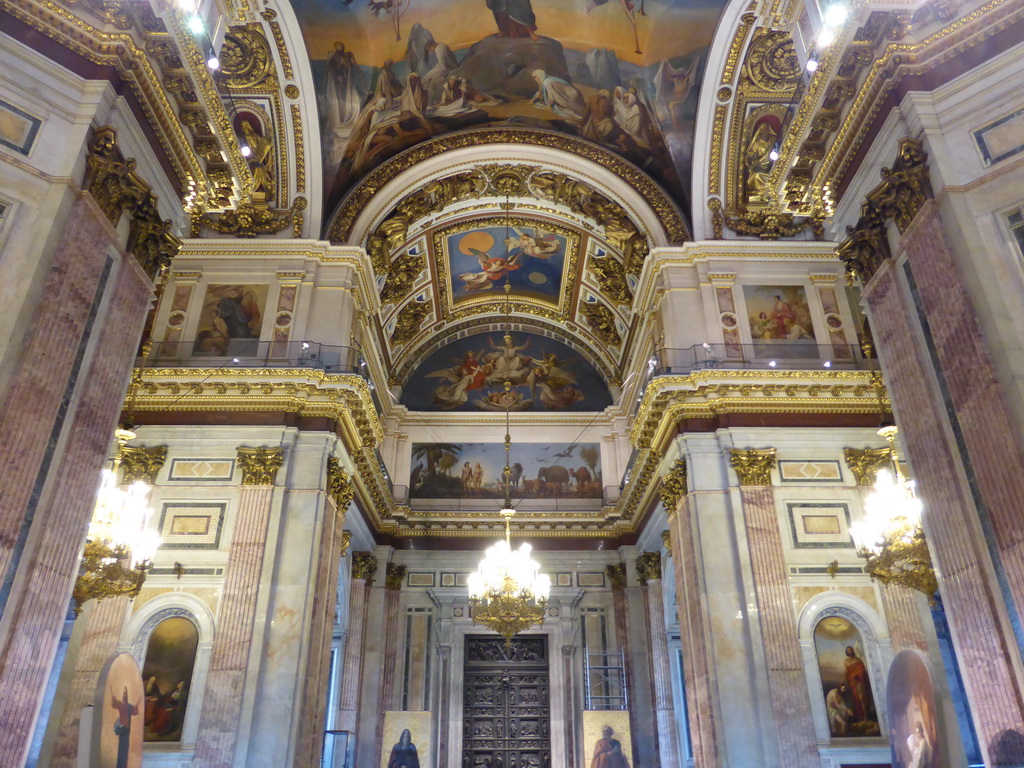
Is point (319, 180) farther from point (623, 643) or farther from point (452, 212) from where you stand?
point (623, 643)

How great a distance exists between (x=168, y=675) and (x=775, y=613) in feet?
28.0

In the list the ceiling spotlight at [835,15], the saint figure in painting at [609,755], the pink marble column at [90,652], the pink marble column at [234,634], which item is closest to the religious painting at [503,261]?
the pink marble column at [234,634]

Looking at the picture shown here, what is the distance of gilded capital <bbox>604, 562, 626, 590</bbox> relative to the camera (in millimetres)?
18344

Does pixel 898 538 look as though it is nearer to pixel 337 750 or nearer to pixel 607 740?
pixel 607 740

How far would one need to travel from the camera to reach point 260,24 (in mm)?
13008

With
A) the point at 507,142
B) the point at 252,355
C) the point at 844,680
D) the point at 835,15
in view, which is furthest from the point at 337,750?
the point at 835,15

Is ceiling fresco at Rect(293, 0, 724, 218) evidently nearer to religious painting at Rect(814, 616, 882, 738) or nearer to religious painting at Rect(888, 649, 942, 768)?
religious painting at Rect(814, 616, 882, 738)

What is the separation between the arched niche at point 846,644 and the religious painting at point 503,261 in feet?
30.7

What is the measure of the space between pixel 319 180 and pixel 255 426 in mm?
4745

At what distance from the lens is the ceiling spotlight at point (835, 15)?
699 centimetres

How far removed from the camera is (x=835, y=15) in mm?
7230

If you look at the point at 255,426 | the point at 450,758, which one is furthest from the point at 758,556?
the point at 450,758

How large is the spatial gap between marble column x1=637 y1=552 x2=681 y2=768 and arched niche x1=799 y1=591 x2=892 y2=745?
4.90 m

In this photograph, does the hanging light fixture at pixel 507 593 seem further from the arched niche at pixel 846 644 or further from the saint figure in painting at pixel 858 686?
the saint figure in painting at pixel 858 686
